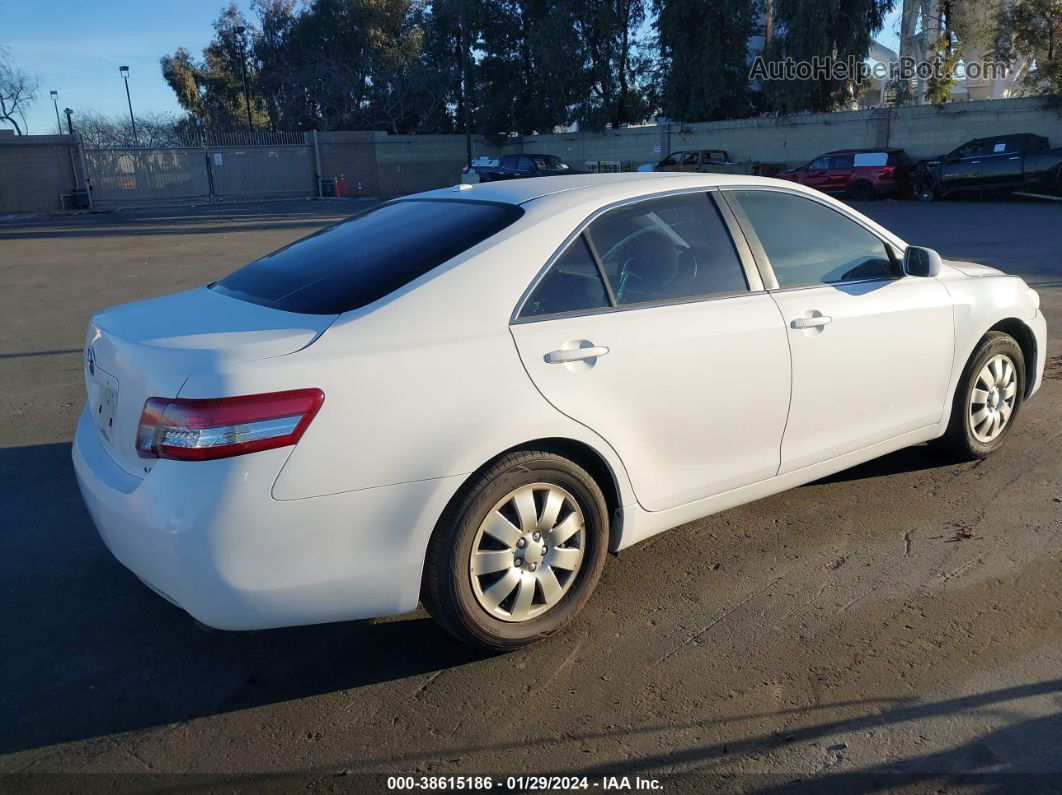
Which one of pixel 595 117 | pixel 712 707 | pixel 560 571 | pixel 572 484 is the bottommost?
pixel 712 707

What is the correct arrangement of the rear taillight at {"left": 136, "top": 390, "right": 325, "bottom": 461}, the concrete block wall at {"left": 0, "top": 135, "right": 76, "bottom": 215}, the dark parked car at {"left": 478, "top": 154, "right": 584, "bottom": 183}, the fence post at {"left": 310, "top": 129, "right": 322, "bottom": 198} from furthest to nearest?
the fence post at {"left": 310, "top": 129, "right": 322, "bottom": 198}
the concrete block wall at {"left": 0, "top": 135, "right": 76, "bottom": 215}
the dark parked car at {"left": 478, "top": 154, "right": 584, "bottom": 183}
the rear taillight at {"left": 136, "top": 390, "right": 325, "bottom": 461}

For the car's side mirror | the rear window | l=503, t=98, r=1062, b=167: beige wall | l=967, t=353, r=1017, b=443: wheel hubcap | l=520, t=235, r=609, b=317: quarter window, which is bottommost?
l=967, t=353, r=1017, b=443: wheel hubcap

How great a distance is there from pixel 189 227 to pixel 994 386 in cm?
2327

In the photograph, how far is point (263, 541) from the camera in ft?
8.96

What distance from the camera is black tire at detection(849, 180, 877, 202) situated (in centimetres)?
2656

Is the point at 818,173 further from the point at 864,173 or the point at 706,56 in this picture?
the point at 706,56

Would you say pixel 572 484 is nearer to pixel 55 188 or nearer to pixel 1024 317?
pixel 1024 317

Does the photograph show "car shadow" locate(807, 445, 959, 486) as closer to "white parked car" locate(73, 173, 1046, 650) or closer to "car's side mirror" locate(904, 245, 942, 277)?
"white parked car" locate(73, 173, 1046, 650)

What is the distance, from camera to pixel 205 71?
62625 mm

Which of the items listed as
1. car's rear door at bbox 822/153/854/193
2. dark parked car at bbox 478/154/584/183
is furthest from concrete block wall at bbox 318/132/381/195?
car's rear door at bbox 822/153/854/193

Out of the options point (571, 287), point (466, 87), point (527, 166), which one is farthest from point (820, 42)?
point (571, 287)

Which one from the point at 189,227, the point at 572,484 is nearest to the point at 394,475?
the point at 572,484

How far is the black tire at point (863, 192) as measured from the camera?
26.6m

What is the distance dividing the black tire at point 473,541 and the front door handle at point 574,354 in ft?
1.11
